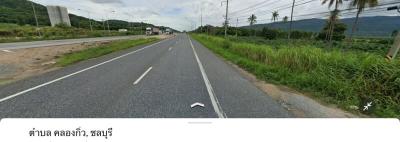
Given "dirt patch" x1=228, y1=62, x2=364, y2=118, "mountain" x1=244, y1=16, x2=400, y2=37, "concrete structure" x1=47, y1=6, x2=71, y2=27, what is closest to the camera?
"dirt patch" x1=228, y1=62, x2=364, y2=118

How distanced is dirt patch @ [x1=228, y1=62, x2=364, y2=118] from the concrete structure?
71.5 metres

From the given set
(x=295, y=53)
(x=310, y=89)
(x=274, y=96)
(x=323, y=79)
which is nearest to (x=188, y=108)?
(x=274, y=96)

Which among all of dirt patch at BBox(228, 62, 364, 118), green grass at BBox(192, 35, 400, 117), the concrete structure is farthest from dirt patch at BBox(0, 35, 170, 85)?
the concrete structure

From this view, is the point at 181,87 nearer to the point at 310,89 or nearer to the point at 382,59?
the point at 310,89

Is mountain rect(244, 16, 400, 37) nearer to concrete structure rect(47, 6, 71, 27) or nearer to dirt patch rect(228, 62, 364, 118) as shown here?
dirt patch rect(228, 62, 364, 118)

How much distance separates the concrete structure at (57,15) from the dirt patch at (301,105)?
2814 inches

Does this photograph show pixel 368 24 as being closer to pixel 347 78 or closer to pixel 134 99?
pixel 347 78

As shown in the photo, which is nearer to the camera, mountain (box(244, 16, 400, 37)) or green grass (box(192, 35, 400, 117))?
green grass (box(192, 35, 400, 117))

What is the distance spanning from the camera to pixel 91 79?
6.46 m

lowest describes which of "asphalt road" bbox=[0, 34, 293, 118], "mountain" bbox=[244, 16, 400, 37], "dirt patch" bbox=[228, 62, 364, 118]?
"dirt patch" bbox=[228, 62, 364, 118]

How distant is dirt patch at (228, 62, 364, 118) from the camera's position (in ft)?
12.8

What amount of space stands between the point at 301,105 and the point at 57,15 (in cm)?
7652

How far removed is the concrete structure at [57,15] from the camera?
58237mm

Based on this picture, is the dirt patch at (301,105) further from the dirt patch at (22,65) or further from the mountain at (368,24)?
the mountain at (368,24)
